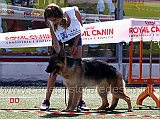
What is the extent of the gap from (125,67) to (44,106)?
486cm

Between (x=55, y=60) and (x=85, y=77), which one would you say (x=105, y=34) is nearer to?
(x=85, y=77)

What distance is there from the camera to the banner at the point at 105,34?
26.9 ft

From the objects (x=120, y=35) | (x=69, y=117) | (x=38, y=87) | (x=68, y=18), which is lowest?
(x=38, y=87)

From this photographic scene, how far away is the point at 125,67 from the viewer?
451 inches

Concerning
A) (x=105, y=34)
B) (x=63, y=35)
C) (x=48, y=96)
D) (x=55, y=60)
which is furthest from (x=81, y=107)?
(x=105, y=34)

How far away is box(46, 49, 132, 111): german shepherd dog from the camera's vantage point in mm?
6621

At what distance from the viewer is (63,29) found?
6980 mm

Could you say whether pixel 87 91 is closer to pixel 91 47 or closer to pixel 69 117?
pixel 91 47

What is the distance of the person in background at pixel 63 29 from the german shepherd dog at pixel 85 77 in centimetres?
20

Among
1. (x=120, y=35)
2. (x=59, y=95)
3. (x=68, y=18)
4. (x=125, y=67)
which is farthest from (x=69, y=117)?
(x=125, y=67)

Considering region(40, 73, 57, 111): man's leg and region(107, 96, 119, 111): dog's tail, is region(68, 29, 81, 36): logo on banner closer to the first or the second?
region(40, 73, 57, 111): man's leg

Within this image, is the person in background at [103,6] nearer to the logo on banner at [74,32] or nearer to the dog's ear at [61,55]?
the logo on banner at [74,32]

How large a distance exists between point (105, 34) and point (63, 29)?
2.64 meters

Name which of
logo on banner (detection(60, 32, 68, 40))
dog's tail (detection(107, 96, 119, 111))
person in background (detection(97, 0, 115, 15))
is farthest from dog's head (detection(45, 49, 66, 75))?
person in background (detection(97, 0, 115, 15))
